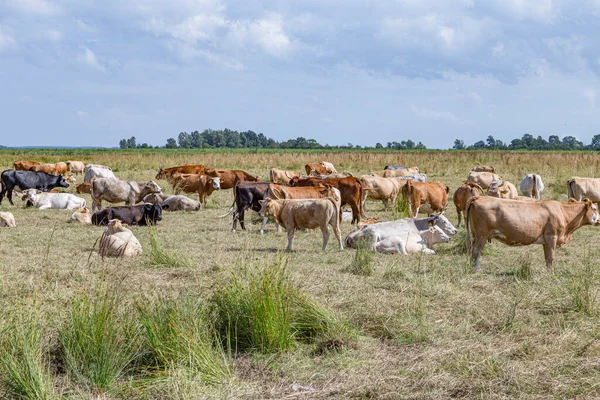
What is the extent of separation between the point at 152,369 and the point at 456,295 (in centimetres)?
376

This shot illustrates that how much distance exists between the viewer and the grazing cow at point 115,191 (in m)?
17.2

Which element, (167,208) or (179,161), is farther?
(179,161)

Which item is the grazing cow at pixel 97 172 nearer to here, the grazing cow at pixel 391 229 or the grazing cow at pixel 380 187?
the grazing cow at pixel 380 187

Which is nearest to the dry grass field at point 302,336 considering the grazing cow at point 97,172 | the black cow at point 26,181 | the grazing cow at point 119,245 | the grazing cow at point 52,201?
the grazing cow at point 119,245

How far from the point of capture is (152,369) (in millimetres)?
5254

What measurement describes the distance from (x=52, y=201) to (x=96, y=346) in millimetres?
14326

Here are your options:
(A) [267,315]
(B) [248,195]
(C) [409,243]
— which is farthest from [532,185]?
(A) [267,315]

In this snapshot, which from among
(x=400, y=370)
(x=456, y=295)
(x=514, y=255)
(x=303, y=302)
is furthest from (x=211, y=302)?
(x=514, y=255)

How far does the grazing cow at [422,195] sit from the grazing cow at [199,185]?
6.83m

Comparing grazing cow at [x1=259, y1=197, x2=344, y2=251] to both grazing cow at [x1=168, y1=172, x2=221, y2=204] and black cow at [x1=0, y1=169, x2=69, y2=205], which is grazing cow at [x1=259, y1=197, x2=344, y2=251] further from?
black cow at [x1=0, y1=169, x2=69, y2=205]

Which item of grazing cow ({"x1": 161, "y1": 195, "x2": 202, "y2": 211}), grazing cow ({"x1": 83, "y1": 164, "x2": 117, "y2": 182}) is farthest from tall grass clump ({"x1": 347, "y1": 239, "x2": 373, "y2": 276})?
grazing cow ({"x1": 83, "y1": 164, "x2": 117, "y2": 182})

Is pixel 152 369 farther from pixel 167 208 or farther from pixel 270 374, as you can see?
pixel 167 208

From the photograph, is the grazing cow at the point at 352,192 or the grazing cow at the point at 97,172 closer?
the grazing cow at the point at 352,192

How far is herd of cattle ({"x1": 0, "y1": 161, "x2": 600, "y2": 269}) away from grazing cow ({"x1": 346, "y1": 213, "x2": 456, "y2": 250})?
0.02 metres
